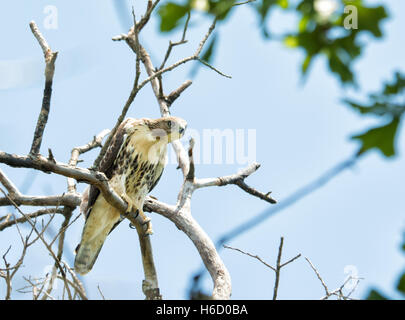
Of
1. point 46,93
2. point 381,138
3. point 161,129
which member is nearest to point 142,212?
point 161,129

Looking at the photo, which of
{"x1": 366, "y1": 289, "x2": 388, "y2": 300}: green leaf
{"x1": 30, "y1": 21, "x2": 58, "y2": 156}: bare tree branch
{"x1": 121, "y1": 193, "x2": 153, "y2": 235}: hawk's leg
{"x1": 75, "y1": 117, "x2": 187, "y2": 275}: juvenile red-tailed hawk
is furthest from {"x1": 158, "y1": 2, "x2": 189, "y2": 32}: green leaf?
{"x1": 75, "y1": 117, "x2": 187, "y2": 275}: juvenile red-tailed hawk

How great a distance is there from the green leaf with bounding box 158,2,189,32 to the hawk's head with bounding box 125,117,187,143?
3816mm

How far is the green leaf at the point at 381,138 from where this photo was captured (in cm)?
98

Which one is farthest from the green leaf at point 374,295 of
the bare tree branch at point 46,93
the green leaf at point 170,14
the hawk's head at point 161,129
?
the hawk's head at point 161,129

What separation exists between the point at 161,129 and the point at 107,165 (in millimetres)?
616

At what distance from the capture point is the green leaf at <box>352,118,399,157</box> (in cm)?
98

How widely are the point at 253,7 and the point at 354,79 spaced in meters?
0.25

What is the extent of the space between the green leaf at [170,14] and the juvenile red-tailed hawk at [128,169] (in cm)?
369

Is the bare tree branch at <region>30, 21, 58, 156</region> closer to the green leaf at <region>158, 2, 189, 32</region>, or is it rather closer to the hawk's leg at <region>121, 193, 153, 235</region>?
the hawk's leg at <region>121, 193, 153, 235</region>

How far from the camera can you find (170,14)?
42.6 inches

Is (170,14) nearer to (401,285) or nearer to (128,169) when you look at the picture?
(401,285)
